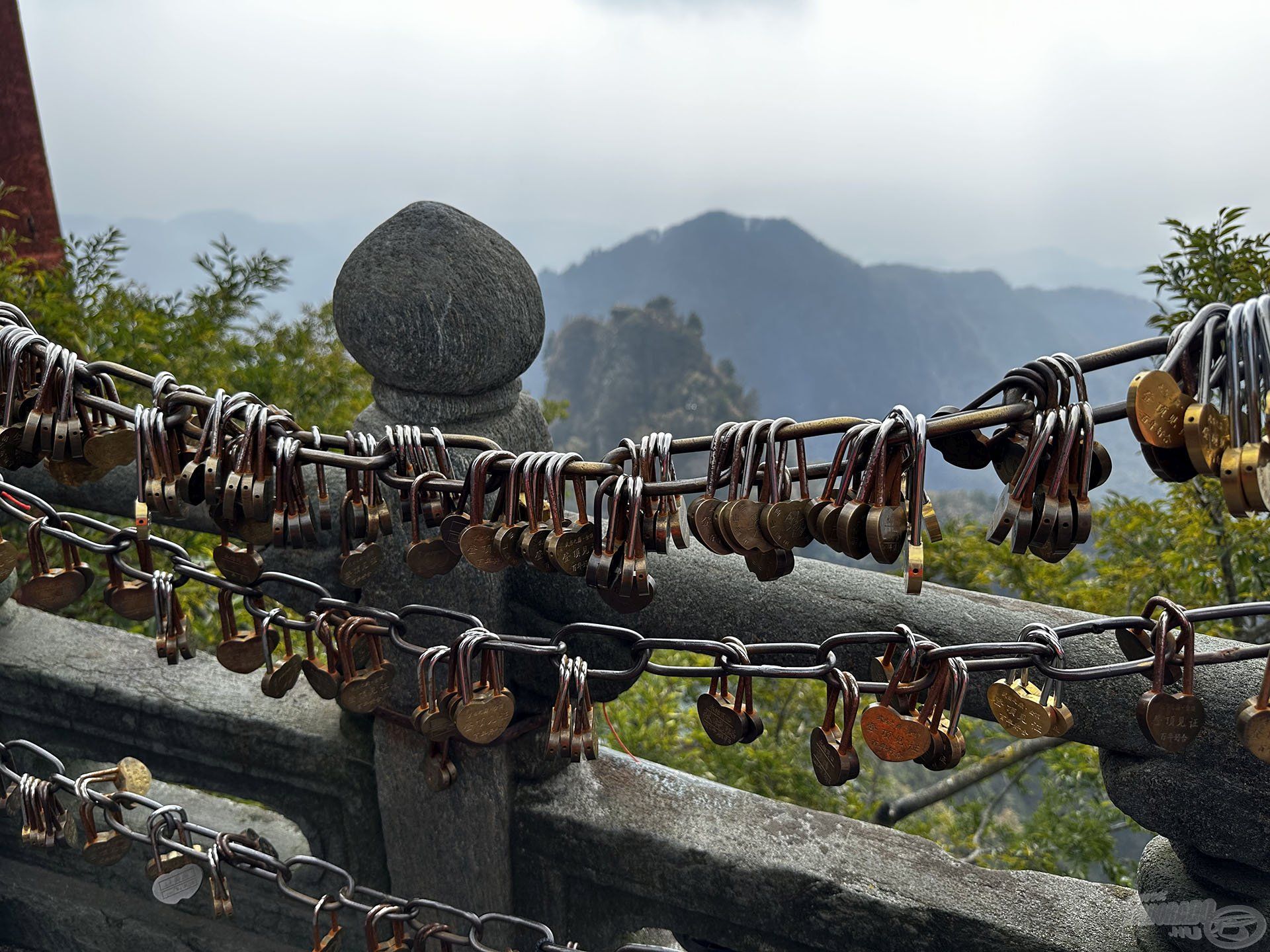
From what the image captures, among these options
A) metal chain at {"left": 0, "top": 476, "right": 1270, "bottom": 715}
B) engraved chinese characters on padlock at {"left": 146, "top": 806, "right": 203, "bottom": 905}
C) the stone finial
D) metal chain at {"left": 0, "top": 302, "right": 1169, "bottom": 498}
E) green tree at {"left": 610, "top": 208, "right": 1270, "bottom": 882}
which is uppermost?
the stone finial

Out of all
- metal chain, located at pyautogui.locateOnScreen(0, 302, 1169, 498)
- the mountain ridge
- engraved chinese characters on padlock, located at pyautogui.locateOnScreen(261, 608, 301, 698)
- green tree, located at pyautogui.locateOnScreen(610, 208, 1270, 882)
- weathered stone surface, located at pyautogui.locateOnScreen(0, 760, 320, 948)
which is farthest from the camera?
the mountain ridge

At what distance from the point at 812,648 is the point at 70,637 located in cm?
216

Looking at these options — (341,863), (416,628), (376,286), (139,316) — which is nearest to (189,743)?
(341,863)

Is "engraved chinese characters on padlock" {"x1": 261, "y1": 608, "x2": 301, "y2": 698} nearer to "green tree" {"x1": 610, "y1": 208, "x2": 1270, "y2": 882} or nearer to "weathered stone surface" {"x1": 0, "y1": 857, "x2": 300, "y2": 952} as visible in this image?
"weathered stone surface" {"x1": 0, "y1": 857, "x2": 300, "y2": 952}

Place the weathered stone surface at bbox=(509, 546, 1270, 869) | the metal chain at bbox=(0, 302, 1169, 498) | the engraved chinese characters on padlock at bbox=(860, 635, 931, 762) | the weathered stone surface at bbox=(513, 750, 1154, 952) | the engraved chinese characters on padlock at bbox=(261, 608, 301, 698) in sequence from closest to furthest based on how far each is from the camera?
the metal chain at bbox=(0, 302, 1169, 498), the engraved chinese characters on padlock at bbox=(860, 635, 931, 762), the weathered stone surface at bbox=(509, 546, 1270, 869), the engraved chinese characters on padlock at bbox=(261, 608, 301, 698), the weathered stone surface at bbox=(513, 750, 1154, 952)

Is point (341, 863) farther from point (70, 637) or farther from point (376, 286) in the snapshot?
point (376, 286)

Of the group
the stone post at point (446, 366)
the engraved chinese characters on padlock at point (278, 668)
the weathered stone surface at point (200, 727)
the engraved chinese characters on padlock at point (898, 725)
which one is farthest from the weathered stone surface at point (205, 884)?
the engraved chinese characters on padlock at point (898, 725)

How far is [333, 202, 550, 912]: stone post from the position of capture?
5.23 feet

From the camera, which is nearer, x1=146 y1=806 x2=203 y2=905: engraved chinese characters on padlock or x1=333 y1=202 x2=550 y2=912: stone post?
x1=333 y1=202 x2=550 y2=912: stone post

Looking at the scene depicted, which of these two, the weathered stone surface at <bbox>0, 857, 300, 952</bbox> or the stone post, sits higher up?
the stone post

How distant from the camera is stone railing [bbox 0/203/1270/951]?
151 cm

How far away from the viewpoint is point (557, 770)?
201 cm

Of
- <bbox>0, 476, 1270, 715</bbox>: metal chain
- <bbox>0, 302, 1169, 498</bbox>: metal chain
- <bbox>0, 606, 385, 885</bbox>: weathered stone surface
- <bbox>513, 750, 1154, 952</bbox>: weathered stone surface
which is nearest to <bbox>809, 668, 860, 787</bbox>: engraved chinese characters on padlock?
<bbox>0, 476, 1270, 715</bbox>: metal chain

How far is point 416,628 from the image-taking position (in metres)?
1.78
